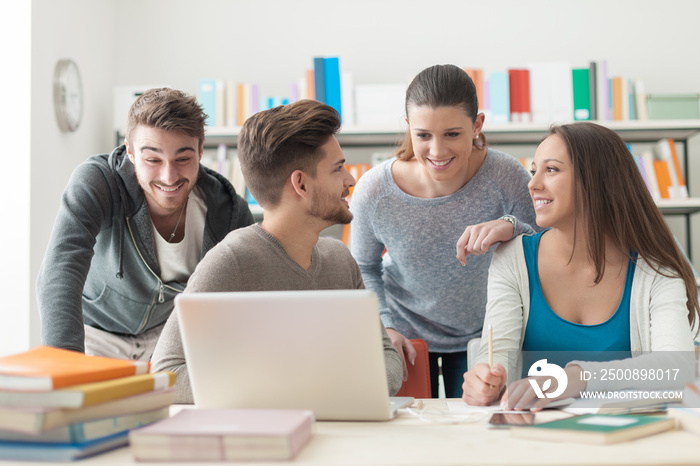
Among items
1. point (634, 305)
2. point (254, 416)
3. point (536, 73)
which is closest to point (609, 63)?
point (536, 73)

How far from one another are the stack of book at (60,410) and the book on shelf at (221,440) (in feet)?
0.20

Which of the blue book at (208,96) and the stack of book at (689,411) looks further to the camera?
the blue book at (208,96)

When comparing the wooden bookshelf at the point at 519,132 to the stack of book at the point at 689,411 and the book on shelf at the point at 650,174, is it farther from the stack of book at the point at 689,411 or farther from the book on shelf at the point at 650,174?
the stack of book at the point at 689,411

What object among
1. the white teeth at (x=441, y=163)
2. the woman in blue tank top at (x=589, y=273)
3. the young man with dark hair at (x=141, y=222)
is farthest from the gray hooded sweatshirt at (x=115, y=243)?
the woman in blue tank top at (x=589, y=273)

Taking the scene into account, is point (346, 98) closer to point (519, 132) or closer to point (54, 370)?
point (519, 132)

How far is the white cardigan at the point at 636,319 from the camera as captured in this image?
51.0 inches

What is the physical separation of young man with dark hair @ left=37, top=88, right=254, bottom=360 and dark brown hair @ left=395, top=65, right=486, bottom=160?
628 millimetres

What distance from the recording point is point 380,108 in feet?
10.9

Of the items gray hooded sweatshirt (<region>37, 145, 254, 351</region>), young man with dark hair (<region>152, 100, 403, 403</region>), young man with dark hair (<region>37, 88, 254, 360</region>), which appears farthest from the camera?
young man with dark hair (<region>37, 88, 254, 360</region>)

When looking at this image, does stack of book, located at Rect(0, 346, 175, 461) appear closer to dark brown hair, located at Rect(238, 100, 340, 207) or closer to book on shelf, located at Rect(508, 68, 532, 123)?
dark brown hair, located at Rect(238, 100, 340, 207)

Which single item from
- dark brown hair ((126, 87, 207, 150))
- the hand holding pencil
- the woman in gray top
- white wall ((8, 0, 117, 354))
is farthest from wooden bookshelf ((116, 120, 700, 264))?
the hand holding pencil

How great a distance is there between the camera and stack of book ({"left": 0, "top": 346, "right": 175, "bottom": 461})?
816 millimetres

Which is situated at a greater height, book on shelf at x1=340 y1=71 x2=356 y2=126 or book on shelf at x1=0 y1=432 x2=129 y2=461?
book on shelf at x1=340 y1=71 x2=356 y2=126

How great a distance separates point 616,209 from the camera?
4.86 feet
